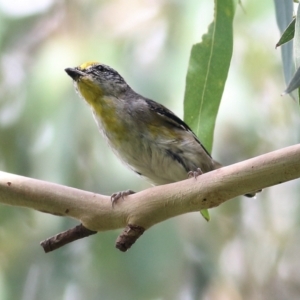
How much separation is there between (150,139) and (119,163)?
0.61 m

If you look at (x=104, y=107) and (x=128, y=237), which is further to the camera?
(x=104, y=107)

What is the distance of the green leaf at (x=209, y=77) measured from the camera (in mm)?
1594

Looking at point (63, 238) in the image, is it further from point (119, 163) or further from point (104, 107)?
point (119, 163)

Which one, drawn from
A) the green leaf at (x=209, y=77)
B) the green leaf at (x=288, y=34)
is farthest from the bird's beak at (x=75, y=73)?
the green leaf at (x=288, y=34)

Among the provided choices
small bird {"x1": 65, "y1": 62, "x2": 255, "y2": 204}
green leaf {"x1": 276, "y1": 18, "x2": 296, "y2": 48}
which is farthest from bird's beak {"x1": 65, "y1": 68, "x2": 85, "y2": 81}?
green leaf {"x1": 276, "y1": 18, "x2": 296, "y2": 48}

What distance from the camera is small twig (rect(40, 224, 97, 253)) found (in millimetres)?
1301

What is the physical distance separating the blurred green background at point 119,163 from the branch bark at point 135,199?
40.9 inches

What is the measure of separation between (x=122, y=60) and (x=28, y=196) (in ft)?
5.12

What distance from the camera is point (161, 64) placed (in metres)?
2.72

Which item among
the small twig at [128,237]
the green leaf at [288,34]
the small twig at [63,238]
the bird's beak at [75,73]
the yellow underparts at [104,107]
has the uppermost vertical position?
the bird's beak at [75,73]

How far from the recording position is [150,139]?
6.67ft

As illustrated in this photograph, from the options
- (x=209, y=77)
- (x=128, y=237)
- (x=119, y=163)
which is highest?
(x=119, y=163)

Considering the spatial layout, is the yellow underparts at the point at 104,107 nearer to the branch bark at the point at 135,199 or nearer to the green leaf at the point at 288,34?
the branch bark at the point at 135,199

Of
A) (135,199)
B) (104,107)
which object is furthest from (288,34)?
(104,107)
